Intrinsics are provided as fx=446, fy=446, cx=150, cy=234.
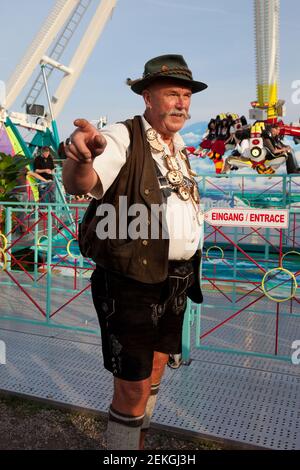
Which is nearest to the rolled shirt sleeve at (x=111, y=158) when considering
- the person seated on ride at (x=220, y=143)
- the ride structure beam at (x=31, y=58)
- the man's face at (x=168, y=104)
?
the man's face at (x=168, y=104)

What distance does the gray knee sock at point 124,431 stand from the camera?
1.93 meters

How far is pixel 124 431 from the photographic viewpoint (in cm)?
194

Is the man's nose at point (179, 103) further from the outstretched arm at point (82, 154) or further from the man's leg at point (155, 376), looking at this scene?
the man's leg at point (155, 376)

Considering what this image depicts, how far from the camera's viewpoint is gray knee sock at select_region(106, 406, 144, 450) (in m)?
1.93

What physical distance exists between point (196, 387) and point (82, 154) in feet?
7.67

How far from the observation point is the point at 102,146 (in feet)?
4.97

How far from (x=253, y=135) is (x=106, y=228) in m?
10.8

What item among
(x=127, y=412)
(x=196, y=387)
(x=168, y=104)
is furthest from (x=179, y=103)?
(x=196, y=387)

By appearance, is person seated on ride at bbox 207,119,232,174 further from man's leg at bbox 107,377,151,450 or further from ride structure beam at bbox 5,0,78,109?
man's leg at bbox 107,377,151,450

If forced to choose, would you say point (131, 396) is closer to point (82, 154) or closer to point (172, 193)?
point (172, 193)

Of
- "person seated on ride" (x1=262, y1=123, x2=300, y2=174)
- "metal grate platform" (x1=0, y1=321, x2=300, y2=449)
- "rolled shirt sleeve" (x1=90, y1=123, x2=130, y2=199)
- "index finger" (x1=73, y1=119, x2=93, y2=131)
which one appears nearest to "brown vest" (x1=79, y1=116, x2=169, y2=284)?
"rolled shirt sleeve" (x1=90, y1=123, x2=130, y2=199)

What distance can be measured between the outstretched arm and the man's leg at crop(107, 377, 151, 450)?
88cm

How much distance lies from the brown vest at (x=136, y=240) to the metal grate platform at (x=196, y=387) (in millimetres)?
1369

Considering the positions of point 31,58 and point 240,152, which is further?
point 31,58
